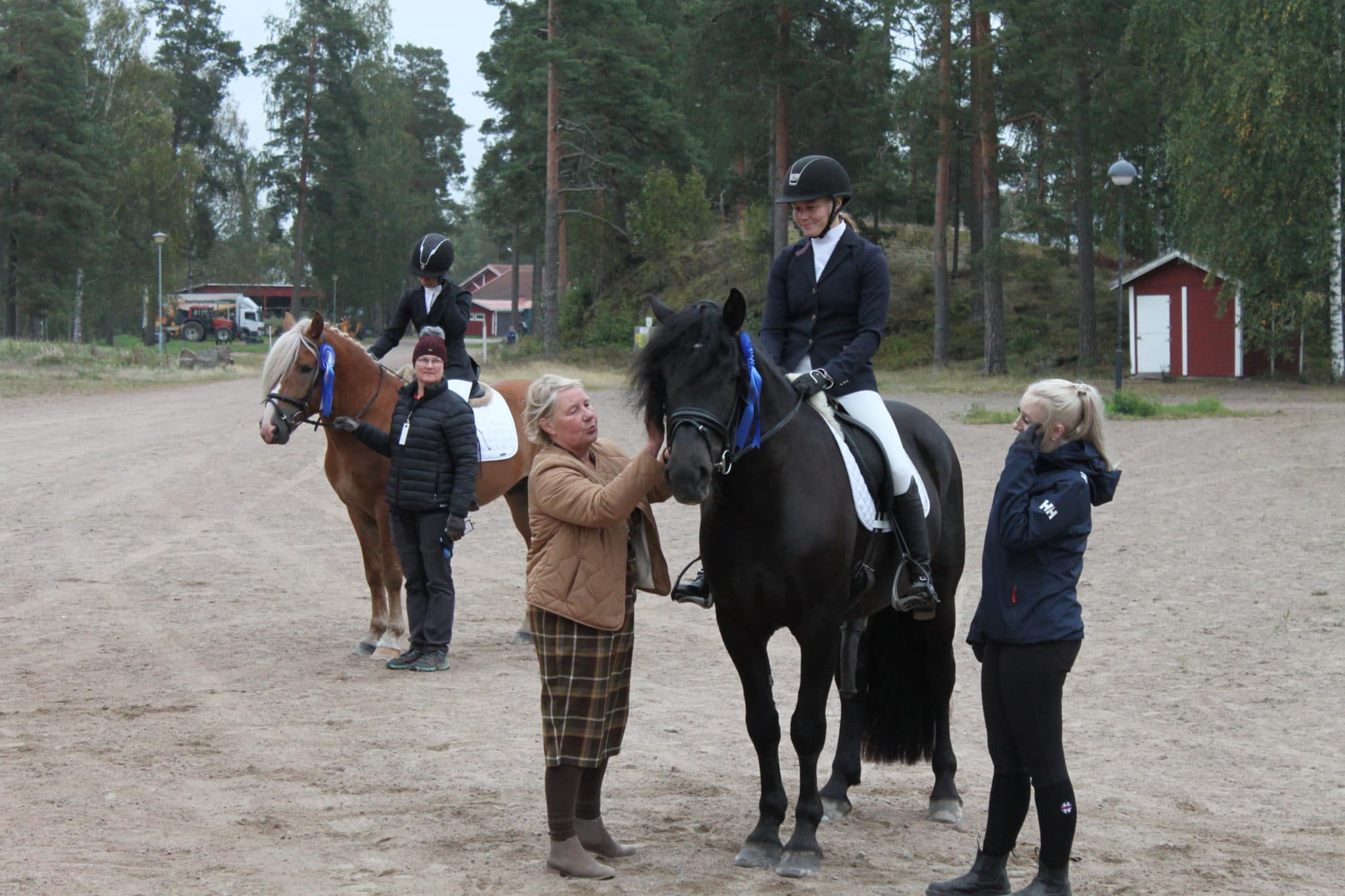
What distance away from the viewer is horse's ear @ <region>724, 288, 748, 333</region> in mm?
4064

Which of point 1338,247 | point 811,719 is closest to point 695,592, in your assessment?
point 811,719

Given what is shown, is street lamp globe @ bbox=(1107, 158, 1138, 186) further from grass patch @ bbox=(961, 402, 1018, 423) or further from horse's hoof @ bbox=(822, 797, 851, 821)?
horse's hoof @ bbox=(822, 797, 851, 821)

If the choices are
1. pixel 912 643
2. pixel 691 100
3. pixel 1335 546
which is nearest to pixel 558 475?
pixel 912 643

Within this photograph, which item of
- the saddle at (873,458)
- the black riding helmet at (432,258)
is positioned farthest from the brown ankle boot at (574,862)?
the black riding helmet at (432,258)

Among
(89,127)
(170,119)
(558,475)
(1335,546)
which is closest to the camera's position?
(558,475)

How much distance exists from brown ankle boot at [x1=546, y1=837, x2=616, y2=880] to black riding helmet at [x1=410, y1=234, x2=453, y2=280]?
482 cm

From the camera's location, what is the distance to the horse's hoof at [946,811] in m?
5.08

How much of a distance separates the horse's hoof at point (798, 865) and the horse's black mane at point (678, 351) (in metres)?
1.62

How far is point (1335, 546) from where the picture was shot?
11055mm

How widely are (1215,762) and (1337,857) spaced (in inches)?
51.3

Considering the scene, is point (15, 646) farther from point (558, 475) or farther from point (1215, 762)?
point (1215, 762)

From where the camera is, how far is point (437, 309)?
8242mm

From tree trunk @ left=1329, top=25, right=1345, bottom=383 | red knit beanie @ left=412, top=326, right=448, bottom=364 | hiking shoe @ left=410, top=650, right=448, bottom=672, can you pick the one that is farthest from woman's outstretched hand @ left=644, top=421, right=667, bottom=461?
tree trunk @ left=1329, top=25, right=1345, bottom=383

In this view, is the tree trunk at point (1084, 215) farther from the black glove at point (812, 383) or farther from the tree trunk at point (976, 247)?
the black glove at point (812, 383)
